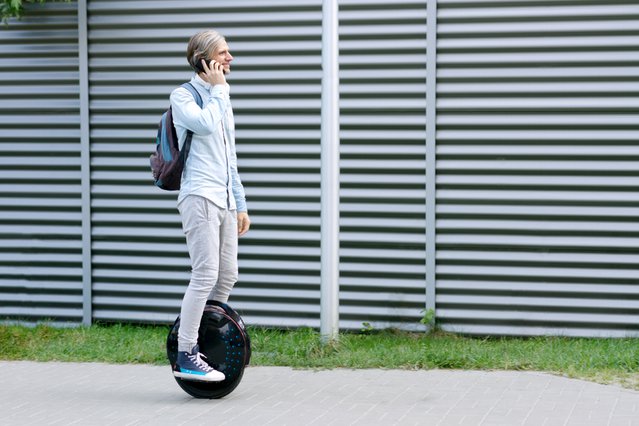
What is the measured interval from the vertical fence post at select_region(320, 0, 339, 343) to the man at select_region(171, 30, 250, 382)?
1.38 m

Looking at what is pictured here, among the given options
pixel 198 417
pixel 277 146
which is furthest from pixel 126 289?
pixel 198 417

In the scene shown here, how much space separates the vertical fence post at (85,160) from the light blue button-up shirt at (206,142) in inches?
115

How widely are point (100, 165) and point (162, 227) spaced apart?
747 mm

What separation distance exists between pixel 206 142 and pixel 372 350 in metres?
2.26

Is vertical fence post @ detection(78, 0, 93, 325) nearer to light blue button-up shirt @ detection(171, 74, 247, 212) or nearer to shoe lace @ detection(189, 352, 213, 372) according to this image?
light blue button-up shirt @ detection(171, 74, 247, 212)

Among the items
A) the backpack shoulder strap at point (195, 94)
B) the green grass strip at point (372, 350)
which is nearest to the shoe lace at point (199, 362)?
the green grass strip at point (372, 350)

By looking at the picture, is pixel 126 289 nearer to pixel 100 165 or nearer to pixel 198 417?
pixel 100 165

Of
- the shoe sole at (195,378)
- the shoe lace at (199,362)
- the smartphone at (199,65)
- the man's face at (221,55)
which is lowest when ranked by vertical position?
the shoe sole at (195,378)

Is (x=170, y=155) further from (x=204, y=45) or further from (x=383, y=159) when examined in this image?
(x=383, y=159)

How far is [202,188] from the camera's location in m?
6.34

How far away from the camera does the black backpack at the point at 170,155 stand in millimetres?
6387

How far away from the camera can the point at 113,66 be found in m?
9.20

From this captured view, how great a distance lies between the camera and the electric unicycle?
6500 millimetres

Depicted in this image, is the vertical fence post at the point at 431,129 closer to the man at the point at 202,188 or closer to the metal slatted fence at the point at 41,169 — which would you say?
the man at the point at 202,188
